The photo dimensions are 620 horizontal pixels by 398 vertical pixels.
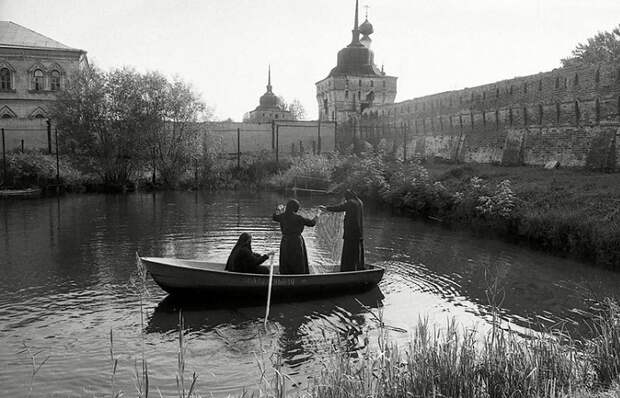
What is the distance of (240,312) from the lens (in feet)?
33.6

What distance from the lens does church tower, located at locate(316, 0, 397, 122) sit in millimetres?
54312

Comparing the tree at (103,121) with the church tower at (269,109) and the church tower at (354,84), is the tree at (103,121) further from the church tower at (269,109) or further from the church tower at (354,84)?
the church tower at (269,109)

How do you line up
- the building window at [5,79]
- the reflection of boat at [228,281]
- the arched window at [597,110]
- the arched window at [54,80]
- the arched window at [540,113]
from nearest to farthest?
the reflection of boat at [228,281]
the arched window at [597,110]
the arched window at [540,113]
the building window at [5,79]
the arched window at [54,80]

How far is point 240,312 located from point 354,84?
46.3 m

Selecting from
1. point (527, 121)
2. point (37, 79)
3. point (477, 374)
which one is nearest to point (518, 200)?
point (527, 121)

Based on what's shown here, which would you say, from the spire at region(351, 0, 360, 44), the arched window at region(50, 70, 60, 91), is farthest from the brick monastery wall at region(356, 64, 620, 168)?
the arched window at region(50, 70, 60, 91)

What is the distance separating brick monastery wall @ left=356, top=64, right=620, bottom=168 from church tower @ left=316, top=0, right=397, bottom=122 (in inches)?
609

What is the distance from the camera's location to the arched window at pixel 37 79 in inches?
1779

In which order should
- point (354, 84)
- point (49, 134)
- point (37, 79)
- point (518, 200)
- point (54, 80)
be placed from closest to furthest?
point (518, 200), point (49, 134), point (37, 79), point (54, 80), point (354, 84)

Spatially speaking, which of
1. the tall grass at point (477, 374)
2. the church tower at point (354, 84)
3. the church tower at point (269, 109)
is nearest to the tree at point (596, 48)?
the church tower at point (354, 84)

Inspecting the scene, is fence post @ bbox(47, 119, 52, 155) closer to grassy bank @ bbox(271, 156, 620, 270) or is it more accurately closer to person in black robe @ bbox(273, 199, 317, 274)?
grassy bank @ bbox(271, 156, 620, 270)

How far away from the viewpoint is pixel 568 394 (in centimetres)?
534

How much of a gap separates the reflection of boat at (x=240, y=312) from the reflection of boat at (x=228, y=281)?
20 centimetres

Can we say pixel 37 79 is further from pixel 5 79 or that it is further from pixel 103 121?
pixel 103 121
